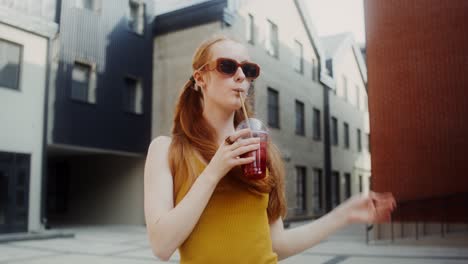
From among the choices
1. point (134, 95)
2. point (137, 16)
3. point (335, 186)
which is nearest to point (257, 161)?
point (134, 95)

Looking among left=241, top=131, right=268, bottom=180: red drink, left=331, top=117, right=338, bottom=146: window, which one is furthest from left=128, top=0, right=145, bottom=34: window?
left=241, top=131, right=268, bottom=180: red drink

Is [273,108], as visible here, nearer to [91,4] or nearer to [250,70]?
[91,4]

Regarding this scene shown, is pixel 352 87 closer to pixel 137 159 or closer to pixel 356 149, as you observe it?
pixel 356 149

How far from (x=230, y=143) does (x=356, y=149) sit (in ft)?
101

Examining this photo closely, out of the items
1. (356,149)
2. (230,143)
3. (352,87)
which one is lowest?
(230,143)

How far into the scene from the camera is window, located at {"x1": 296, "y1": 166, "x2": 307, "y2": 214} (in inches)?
888

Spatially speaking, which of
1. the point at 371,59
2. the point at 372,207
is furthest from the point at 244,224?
the point at 371,59

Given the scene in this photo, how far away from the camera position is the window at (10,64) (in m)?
14.2

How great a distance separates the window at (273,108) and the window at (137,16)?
6.01 m

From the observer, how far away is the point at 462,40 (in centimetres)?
1222

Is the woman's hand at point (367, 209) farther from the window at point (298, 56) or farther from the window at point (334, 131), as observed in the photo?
the window at point (334, 131)

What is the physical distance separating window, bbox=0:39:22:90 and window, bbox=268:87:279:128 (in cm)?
1022

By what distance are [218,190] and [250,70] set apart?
461 millimetres

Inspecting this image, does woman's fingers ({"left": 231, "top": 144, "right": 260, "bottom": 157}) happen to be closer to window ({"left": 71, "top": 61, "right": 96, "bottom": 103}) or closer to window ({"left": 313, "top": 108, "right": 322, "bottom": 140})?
window ({"left": 71, "top": 61, "right": 96, "bottom": 103})
